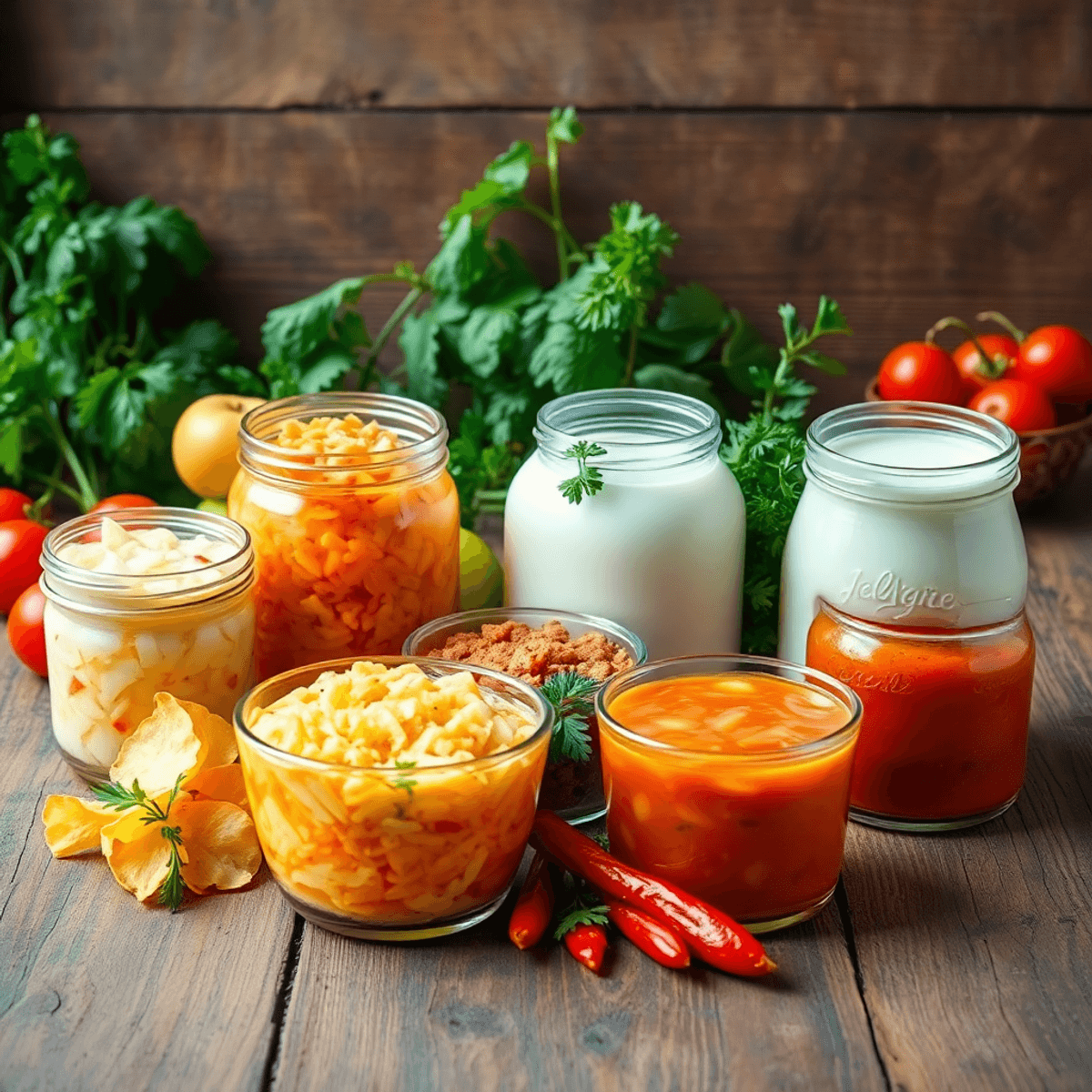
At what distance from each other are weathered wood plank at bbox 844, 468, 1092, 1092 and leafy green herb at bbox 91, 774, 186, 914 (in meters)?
0.68

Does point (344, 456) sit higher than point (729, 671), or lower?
higher

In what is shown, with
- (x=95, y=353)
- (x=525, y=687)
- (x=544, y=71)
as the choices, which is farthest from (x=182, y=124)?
(x=525, y=687)

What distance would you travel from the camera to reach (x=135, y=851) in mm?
1390

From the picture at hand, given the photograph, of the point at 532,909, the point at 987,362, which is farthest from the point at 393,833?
the point at 987,362

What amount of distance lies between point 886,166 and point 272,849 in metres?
1.84

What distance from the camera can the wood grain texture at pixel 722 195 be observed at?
2555 millimetres

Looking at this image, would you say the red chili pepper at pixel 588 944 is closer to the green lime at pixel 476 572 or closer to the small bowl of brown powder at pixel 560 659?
the small bowl of brown powder at pixel 560 659

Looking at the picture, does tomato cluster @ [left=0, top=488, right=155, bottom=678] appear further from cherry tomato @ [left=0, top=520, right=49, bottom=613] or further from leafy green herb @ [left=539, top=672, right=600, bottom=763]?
leafy green herb @ [left=539, top=672, right=600, bottom=763]

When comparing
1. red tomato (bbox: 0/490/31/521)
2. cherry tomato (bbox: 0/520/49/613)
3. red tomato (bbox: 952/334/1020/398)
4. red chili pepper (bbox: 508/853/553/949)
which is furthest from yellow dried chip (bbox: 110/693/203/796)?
red tomato (bbox: 952/334/1020/398)

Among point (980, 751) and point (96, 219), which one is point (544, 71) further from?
point (980, 751)

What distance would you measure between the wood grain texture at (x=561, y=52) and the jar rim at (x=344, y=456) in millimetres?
958

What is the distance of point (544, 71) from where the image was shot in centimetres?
252

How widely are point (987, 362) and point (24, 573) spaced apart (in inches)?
67.0

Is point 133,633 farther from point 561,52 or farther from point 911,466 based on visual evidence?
point 561,52
